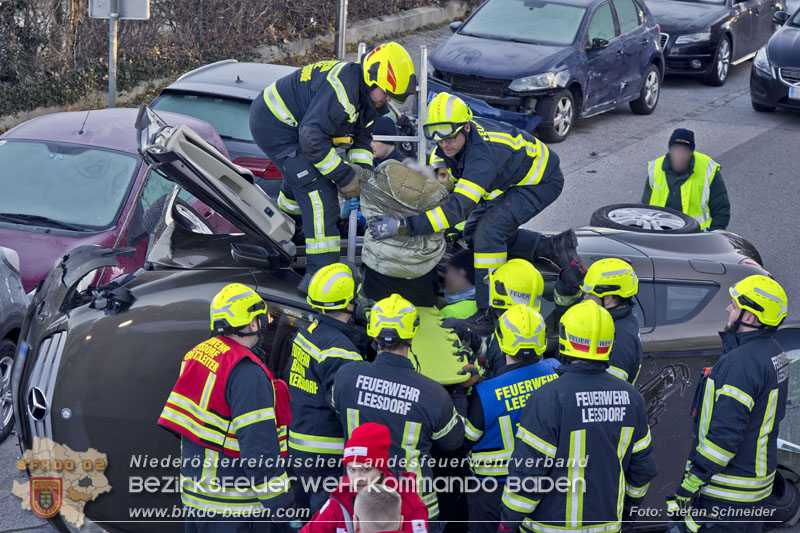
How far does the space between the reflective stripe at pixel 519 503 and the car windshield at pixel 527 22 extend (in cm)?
978

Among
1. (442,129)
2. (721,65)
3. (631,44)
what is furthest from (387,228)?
(721,65)

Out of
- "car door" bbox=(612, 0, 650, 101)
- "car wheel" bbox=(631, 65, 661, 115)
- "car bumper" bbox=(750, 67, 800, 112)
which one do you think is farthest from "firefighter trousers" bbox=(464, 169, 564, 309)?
"car bumper" bbox=(750, 67, 800, 112)

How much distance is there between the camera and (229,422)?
4.42m

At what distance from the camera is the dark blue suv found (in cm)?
1264

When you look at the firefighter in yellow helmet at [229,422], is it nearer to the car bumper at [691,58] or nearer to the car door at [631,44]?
the car door at [631,44]

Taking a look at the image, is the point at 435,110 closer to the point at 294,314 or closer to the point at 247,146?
the point at 294,314

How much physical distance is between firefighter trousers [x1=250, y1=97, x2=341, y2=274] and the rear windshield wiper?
6.51 ft

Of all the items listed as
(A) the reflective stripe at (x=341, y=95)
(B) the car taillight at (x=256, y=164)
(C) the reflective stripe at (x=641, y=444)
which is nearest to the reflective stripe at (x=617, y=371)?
(C) the reflective stripe at (x=641, y=444)

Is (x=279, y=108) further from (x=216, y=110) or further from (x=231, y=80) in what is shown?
(x=231, y=80)

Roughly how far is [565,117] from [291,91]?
7.87 m

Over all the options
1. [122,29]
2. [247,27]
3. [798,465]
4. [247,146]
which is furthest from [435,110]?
[247,27]

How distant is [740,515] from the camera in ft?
16.0

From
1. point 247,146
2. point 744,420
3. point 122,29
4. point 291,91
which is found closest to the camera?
point 744,420

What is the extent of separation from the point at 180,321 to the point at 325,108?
1542 millimetres
